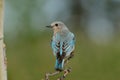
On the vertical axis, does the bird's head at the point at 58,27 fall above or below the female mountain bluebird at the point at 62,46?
above

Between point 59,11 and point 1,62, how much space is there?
13.7 meters

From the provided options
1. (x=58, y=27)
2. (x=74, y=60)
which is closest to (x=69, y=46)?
(x=58, y=27)

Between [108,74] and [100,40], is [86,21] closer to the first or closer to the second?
[100,40]

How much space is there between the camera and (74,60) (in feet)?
28.9

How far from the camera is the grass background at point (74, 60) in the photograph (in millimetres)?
8797

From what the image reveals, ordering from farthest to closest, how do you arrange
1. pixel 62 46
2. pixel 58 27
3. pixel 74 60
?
pixel 74 60 < pixel 58 27 < pixel 62 46

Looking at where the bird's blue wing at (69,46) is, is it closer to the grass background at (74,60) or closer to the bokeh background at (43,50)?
the bokeh background at (43,50)

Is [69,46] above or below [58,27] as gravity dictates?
below

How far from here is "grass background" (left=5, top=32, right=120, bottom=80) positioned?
8.80 metres

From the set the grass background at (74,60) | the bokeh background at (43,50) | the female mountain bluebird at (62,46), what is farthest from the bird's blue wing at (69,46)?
the grass background at (74,60)

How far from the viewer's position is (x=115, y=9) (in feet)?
59.8

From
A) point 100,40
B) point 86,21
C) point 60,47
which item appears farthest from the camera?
point 86,21

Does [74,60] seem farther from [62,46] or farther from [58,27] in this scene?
[62,46]

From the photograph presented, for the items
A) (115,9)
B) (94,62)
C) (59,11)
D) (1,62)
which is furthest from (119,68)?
(115,9)
